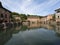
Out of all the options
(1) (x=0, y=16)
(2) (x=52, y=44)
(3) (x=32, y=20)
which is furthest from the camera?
(3) (x=32, y=20)

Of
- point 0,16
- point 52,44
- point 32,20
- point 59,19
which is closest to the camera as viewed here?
point 52,44

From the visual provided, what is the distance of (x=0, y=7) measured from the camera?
3572 centimetres

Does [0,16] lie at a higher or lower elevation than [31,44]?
higher

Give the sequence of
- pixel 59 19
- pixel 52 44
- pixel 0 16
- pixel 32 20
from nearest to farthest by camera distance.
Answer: pixel 52 44, pixel 0 16, pixel 59 19, pixel 32 20

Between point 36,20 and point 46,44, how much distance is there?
6260cm

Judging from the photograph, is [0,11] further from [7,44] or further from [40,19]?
[40,19]

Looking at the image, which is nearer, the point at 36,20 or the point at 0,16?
the point at 0,16

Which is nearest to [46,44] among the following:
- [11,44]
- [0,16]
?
[11,44]

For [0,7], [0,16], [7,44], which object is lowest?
[7,44]

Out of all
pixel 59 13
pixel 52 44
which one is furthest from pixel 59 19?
pixel 52 44

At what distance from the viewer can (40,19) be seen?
2896 inches

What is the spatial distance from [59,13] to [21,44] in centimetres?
4295

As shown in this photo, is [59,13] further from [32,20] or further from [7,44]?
[7,44]

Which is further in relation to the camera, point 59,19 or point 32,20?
point 32,20
